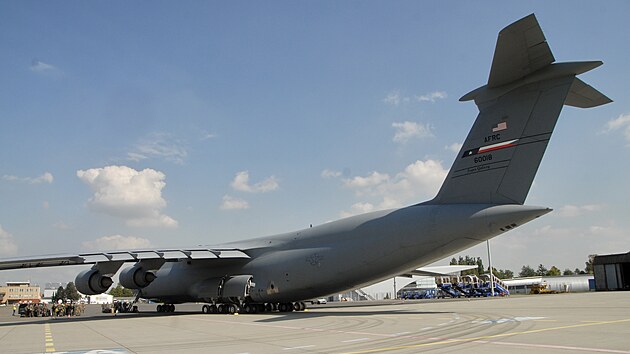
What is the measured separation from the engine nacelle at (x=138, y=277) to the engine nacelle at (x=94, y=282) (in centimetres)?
218

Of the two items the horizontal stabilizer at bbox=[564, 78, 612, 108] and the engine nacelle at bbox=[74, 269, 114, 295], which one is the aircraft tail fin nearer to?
the horizontal stabilizer at bbox=[564, 78, 612, 108]

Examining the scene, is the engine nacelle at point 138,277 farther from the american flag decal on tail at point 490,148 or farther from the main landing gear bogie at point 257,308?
the american flag decal on tail at point 490,148

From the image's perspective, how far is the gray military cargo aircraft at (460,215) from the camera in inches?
523

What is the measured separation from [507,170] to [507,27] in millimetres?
3795

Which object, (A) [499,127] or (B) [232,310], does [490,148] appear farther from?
(B) [232,310]

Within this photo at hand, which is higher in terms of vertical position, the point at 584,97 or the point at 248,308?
the point at 584,97

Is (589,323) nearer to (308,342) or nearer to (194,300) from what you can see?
(308,342)

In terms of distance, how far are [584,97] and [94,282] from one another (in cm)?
1893

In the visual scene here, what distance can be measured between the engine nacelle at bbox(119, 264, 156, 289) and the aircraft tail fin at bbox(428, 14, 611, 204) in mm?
14425

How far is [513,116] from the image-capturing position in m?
14.1

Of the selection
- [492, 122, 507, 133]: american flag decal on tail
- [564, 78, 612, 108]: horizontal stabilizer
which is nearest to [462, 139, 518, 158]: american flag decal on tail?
[492, 122, 507, 133]: american flag decal on tail

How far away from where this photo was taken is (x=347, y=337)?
944 centimetres

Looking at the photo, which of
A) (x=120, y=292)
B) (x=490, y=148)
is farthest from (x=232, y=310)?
(x=120, y=292)

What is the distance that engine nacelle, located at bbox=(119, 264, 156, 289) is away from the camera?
2364 centimetres
